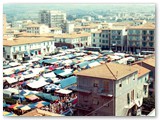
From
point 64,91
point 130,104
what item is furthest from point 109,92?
point 64,91

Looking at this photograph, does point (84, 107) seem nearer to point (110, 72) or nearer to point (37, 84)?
point (110, 72)

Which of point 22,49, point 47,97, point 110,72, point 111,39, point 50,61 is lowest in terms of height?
point 47,97

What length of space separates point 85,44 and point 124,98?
346cm

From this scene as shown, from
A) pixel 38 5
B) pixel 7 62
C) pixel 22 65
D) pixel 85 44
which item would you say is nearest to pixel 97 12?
pixel 38 5

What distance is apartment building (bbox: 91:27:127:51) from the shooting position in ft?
23.2

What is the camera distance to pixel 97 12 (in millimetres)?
5102

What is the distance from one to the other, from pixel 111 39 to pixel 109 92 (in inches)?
124

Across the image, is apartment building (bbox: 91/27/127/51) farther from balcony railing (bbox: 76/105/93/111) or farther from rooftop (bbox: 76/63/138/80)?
balcony railing (bbox: 76/105/93/111)

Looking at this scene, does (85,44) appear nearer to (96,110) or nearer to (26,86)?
(26,86)

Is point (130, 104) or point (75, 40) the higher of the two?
point (75, 40)

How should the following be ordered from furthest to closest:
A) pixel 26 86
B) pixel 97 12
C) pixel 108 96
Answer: pixel 26 86 → pixel 97 12 → pixel 108 96

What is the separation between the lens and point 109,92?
4617 mm

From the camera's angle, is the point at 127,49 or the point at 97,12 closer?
the point at 97,12

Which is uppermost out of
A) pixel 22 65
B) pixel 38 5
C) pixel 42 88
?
pixel 38 5
